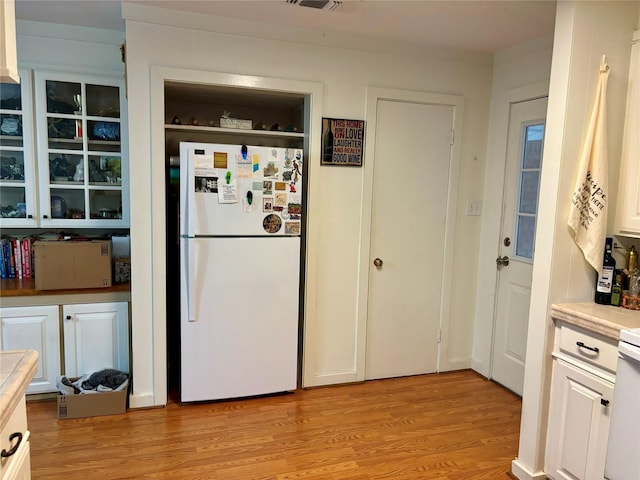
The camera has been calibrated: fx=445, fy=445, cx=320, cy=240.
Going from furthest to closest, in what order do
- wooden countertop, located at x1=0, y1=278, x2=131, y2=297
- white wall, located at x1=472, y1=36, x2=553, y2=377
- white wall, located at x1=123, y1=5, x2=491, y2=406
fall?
white wall, located at x1=472, y1=36, x2=553, y2=377 < wooden countertop, located at x1=0, y1=278, x2=131, y2=297 < white wall, located at x1=123, y1=5, x2=491, y2=406

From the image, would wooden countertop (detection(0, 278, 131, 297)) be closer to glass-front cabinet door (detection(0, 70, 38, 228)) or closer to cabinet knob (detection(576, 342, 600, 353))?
glass-front cabinet door (detection(0, 70, 38, 228))

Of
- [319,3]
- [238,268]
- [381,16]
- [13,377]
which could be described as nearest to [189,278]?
[238,268]

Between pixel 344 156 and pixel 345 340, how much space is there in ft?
4.28

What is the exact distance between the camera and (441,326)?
345 centimetres

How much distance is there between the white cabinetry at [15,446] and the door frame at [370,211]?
2.24m

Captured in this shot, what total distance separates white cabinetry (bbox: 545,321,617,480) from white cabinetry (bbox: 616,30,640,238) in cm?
57

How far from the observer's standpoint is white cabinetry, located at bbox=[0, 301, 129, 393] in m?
2.76

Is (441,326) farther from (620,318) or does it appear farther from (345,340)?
(620,318)

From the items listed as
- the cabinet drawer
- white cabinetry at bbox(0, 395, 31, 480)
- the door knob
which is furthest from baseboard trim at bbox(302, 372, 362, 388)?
white cabinetry at bbox(0, 395, 31, 480)

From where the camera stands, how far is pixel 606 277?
6.79 ft

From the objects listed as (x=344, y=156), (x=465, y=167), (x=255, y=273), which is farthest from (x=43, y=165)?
(x=465, y=167)

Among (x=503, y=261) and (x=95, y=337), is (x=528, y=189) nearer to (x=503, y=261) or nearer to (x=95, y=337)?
(x=503, y=261)

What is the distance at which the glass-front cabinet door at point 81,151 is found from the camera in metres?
2.97

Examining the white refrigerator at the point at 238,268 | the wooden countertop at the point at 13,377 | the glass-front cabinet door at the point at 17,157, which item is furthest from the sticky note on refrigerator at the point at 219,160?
the wooden countertop at the point at 13,377
